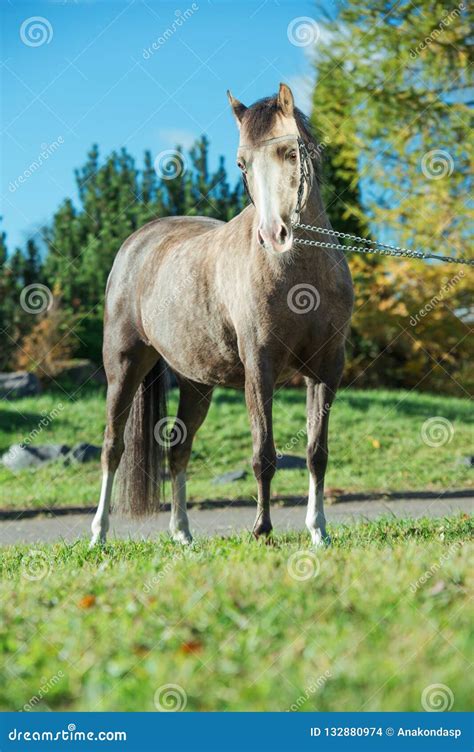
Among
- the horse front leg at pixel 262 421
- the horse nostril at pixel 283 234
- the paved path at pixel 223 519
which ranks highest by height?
the horse nostril at pixel 283 234

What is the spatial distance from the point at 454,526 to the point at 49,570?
109 inches

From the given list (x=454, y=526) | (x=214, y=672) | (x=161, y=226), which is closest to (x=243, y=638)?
(x=214, y=672)

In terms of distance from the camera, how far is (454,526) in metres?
6.07

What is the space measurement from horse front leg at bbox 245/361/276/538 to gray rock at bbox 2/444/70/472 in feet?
23.5

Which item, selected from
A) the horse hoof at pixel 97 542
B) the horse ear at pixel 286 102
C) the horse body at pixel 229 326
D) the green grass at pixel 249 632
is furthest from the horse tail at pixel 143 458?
the horse ear at pixel 286 102

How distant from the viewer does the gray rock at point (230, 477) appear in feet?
34.9

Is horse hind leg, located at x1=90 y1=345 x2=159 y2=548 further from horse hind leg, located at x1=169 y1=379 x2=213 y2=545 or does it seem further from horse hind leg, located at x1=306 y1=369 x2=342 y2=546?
horse hind leg, located at x1=306 y1=369 x2=342 y2=546

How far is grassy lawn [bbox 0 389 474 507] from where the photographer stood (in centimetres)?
1038

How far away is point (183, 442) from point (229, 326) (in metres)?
1.27

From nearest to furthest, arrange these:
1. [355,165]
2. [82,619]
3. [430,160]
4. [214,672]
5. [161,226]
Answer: [214,672], [82,619], [161,226], [430,160], [355,165]

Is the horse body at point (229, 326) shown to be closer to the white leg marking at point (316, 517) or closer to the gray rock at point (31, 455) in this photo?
the white leg marking at point (316, 517)

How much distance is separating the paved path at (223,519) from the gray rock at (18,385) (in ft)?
21.5

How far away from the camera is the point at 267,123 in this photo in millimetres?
4688

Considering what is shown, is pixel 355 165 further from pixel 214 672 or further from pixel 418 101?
pixel 214 672
